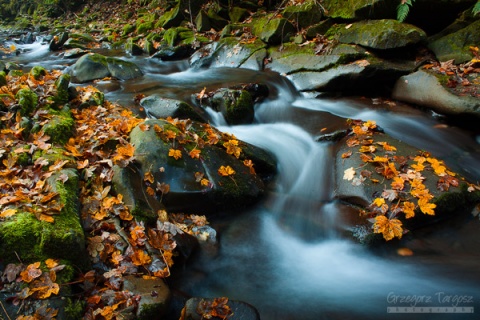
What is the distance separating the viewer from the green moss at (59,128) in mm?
4008

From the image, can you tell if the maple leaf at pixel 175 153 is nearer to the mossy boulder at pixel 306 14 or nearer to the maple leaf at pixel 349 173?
the maple leaf at pixel 349 173

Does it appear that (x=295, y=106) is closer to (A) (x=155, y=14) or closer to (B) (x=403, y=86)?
(B) (x=403, y=86)

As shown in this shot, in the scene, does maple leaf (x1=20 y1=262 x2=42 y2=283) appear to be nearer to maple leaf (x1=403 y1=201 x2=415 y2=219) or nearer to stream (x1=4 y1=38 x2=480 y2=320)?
stream (x1=4 y1=38 x2=480 y2=320)

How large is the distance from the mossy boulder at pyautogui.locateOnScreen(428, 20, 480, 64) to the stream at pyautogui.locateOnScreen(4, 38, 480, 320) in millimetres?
1802

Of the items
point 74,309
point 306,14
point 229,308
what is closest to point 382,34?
point 306,14

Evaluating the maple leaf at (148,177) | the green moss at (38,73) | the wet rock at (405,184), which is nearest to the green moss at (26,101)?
the green moss at (38,73)

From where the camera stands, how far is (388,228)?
3639mm

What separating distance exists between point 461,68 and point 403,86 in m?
1.07

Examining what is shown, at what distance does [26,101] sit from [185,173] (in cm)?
255

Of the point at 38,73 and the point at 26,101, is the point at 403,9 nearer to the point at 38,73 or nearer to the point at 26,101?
the point at 26,101

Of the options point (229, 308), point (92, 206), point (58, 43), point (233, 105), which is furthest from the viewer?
point (58, 43)

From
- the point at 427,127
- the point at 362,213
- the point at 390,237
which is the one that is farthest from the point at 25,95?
the point at 427,127

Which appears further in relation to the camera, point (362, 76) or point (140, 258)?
point (362, 76)

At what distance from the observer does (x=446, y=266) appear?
3.35 metres
